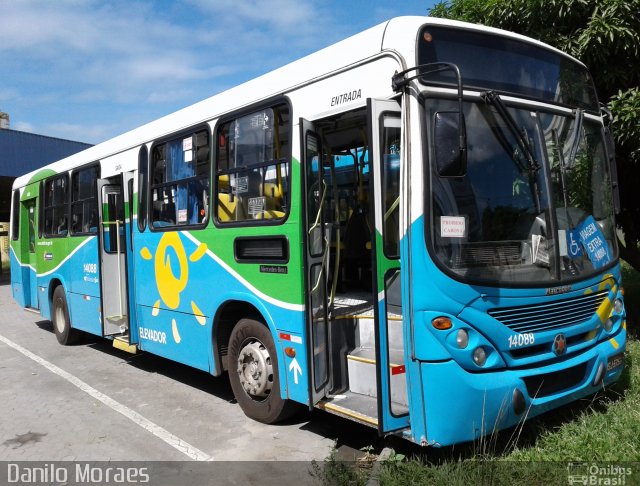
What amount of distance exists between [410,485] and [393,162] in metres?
2.14

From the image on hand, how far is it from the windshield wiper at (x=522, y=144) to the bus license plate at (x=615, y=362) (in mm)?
1402

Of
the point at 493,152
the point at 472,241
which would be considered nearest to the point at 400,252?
the point at 472,241

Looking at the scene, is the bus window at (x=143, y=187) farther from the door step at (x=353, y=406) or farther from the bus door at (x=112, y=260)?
the door step at (x=353, y=406)

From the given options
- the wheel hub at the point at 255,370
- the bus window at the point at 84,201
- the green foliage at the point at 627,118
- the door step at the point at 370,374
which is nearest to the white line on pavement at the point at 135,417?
the wheel hub at the point at 255,370

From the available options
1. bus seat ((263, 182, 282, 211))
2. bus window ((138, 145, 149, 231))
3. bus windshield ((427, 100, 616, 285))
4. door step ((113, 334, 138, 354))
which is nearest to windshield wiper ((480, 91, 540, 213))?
bus windshield ((427, 100, 616, 285))

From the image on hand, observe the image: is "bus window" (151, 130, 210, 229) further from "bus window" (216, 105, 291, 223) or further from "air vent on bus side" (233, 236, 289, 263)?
"air vent on bus side" (233, 236, 289, 263)

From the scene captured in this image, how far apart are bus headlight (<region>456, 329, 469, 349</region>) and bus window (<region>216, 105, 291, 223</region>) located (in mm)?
1794

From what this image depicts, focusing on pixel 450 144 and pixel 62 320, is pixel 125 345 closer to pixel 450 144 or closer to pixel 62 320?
pixel 62 320

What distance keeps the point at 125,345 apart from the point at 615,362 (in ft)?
18.5

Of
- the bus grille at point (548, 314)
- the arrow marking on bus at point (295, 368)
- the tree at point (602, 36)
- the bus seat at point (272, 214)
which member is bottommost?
the arrow marking on bus at point (295, 368)

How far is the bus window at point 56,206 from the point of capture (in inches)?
360

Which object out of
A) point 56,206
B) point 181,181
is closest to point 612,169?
point 181,181

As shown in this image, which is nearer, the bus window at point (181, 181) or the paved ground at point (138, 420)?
the paved ground at point (138, 420)

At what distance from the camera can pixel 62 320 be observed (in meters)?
9.57
